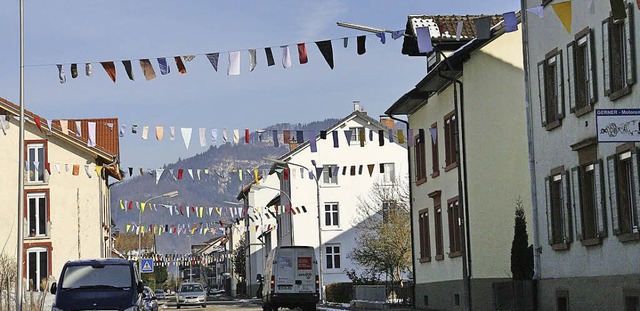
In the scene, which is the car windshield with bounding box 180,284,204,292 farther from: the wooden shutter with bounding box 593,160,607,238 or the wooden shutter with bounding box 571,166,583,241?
the wooden shutter with bounding box 593,160,607,238

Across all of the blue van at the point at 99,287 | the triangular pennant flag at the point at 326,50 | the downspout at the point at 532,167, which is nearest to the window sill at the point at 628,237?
the downspout at the point at 532,167

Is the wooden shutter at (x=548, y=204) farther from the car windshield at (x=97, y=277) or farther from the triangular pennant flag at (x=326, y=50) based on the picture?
the car windshield at (x=97, y=277)

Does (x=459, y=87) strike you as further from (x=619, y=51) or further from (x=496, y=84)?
(x=619, y=51)

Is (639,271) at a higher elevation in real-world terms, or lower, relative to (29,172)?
lower

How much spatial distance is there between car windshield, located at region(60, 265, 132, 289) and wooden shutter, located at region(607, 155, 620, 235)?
10013 millimetres

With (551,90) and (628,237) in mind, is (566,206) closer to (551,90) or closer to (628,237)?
(551,90)

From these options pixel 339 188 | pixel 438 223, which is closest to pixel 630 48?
pixel 438 223

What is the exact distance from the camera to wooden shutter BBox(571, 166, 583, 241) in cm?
2428

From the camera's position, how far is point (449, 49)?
39000 millimetres

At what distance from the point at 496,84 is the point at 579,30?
9.61m

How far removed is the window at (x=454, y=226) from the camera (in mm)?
36031

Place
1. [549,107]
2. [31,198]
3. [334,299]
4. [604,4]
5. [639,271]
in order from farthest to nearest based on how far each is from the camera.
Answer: [334,299] < [31,198] < [549,107] < [604,4] < [639,271]

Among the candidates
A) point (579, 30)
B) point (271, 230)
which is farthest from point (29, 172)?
point (579, 30)

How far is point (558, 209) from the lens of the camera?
1030 inches
